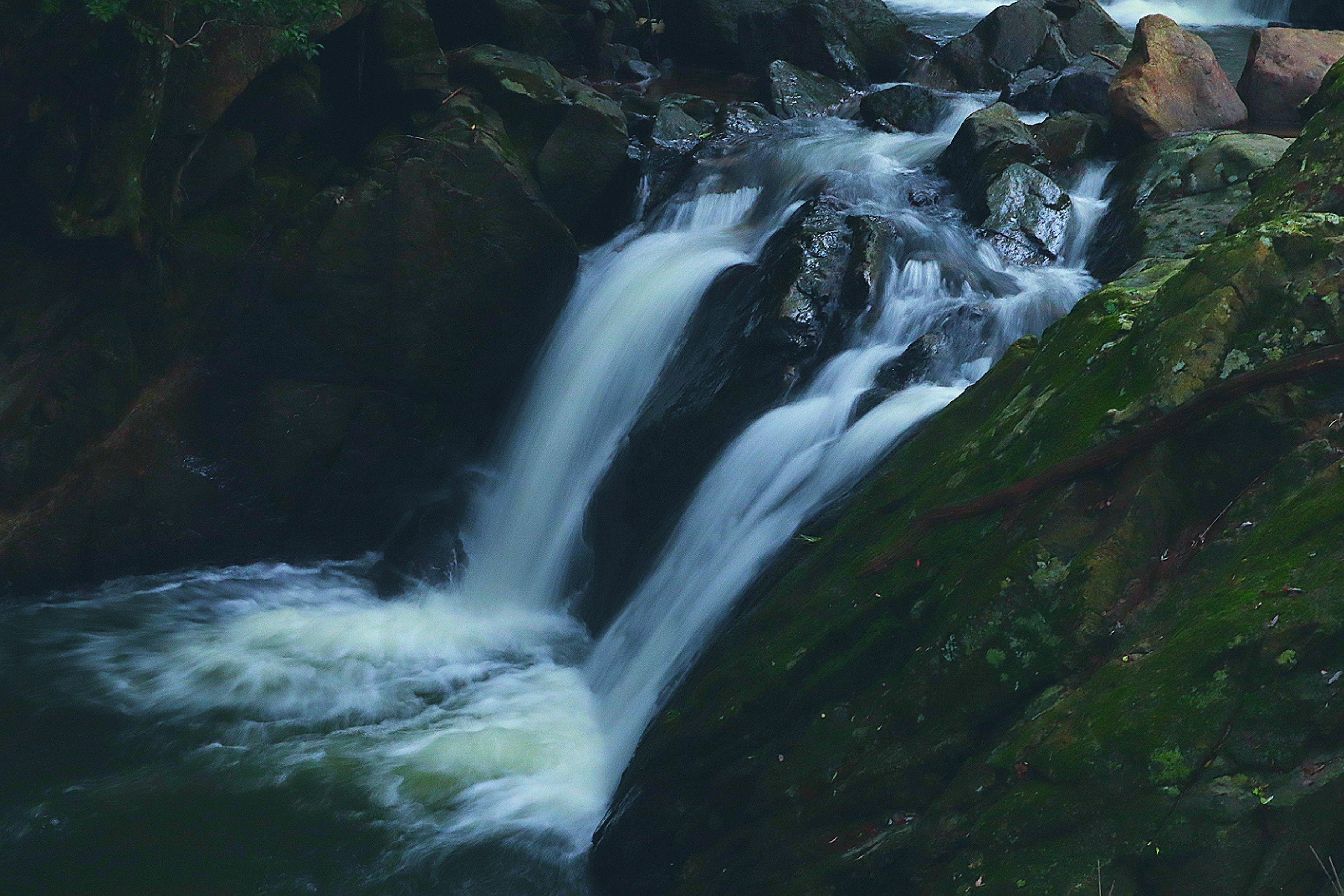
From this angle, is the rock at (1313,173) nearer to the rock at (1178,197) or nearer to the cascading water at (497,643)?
the cascading water at (497,643)

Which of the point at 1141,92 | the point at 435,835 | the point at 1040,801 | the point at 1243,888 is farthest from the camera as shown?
the point at 1141,92

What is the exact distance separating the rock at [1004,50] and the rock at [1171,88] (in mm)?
2873

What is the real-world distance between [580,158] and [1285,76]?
6.98 metres

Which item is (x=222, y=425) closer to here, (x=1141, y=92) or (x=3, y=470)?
(x=3, y=470)

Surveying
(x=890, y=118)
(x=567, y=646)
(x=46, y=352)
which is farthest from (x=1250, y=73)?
(x=46, y=352)

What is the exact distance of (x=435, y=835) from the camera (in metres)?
6.14

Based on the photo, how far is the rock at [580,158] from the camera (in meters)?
10.4

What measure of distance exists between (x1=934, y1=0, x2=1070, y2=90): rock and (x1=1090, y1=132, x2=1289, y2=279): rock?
4.32m

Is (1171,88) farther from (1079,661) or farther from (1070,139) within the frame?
(1079,661)

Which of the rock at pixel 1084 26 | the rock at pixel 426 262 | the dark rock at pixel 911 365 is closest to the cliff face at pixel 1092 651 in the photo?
the dark rock at pixel 911 365

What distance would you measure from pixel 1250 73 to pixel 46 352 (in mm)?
11431

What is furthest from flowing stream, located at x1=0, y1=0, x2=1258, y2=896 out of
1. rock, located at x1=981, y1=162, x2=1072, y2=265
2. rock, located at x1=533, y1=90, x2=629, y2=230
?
rock, located at x1=533, y1=90, x2=629, y2=230

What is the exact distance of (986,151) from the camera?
391 inches

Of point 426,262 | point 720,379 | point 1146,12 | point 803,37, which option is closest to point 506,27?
point 803,37
